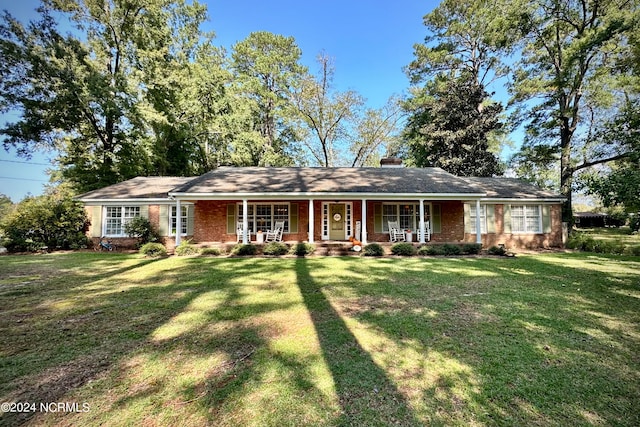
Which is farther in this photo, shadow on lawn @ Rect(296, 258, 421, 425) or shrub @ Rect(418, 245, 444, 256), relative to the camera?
shrub @ Rect(418, 245, 444, 256)

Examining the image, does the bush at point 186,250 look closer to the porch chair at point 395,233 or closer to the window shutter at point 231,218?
the window shutter at point 231,218

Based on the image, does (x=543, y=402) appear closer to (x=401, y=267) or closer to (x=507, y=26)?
(x=401, y=267)

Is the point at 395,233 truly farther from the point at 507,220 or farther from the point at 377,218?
the point at 507,220

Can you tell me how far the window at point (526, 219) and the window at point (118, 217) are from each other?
65.3 ft

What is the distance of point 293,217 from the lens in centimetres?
1466

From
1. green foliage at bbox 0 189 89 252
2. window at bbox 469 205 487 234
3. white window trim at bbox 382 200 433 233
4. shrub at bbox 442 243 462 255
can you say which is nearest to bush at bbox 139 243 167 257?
green foliage at bbox 0 189 89 252

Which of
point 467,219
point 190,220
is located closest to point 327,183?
point 190,220

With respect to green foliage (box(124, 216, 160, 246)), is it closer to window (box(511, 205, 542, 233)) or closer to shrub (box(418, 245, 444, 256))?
shrub (box(418, 245, 444, 256))

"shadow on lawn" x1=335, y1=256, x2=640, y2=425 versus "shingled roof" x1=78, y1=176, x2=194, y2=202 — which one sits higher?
"shingled roof" x1=78, y1=176, x2=194, y2=202

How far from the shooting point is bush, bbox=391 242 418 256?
38.6ft

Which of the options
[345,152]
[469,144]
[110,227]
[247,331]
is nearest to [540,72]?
[469,144]

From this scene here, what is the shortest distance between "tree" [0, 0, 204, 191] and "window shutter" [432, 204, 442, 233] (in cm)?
1904

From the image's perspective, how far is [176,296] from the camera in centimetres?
597

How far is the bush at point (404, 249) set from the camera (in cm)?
1176
